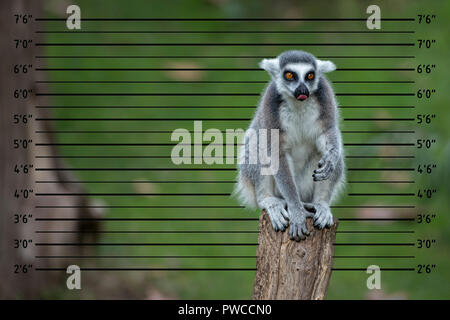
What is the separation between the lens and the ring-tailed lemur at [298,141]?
13.2 ft

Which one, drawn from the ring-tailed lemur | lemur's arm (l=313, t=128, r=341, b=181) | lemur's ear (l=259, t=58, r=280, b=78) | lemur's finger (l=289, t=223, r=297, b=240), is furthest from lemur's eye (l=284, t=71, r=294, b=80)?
lemur's finger (l=289, t=223, r=297, b=240)

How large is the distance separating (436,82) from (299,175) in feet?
15.1

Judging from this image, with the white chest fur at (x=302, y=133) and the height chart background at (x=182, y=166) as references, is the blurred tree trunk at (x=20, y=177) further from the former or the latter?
the white chest fur at (x=302, y=133)

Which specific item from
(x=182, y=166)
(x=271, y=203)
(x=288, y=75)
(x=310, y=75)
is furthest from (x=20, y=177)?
(x=310, y=75)

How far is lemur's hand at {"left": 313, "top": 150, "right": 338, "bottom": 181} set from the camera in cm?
392

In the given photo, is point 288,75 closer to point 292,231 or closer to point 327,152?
point 327,152

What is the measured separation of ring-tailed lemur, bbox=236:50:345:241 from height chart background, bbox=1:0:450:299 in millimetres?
373

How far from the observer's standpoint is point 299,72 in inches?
158

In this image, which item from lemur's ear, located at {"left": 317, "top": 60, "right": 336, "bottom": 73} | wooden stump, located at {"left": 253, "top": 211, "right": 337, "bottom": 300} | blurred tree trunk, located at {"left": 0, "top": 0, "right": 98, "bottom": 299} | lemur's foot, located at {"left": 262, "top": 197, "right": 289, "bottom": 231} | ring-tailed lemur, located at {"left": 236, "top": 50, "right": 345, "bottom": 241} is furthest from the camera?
blurred tree trunk, located at {"left": 0, "top": 0, "right": 98, "bottom": 299}

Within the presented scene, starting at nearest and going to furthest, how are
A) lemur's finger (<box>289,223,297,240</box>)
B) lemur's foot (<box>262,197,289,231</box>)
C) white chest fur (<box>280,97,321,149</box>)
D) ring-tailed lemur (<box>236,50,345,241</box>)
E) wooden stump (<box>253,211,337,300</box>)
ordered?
wooden stump (<box>253,211,337,300</box>) < lemur's finger (<box>289,223,297,240</box>) < lemur's foot (<box>262,197,289,231</box>) < ring-tailed lemur (<box>236,50,345,241</box>) < white chest fur (<box>280,97,321,149</box>)

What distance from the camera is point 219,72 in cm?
878

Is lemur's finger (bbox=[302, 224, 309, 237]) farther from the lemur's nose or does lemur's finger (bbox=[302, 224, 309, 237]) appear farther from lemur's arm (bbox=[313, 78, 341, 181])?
the lemur's nose

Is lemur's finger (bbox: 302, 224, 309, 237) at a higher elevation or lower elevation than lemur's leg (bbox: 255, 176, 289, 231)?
lower
